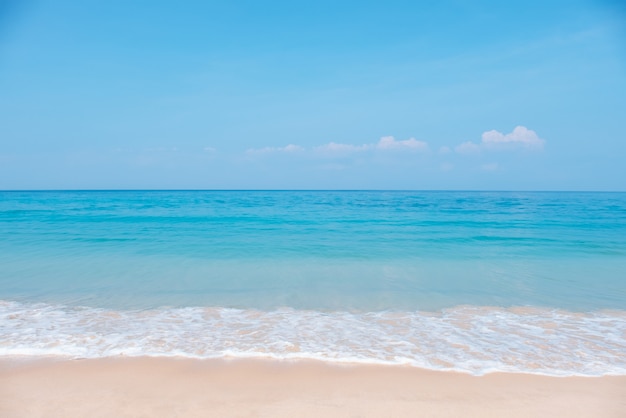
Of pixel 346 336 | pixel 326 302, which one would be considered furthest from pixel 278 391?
pixel 326 302

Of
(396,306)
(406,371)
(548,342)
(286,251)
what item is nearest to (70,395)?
(406,371)

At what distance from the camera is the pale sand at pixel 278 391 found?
3564 mm

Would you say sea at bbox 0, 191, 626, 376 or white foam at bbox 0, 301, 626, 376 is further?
sea at bbox 0, 191, 626, 376

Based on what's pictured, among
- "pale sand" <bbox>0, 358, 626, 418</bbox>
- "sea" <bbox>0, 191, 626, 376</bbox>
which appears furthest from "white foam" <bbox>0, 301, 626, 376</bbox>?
"pale sand" <bbox>0, 358, 626, 418</bbox>

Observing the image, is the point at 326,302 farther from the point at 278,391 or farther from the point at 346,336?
the point at 278,391

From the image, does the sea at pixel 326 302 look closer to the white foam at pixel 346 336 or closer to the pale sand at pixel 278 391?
the white foam at pixel 346 336

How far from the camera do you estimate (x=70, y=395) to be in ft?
12.5

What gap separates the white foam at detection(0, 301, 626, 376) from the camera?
469cm

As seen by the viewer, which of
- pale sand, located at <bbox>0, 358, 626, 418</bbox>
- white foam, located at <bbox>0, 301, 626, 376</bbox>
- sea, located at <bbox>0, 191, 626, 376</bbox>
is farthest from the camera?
sea, located at <bbox>0, 191, 626, 376</bbox>

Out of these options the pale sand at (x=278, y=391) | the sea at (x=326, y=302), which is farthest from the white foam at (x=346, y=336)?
the pale sand at (x=278, y=391)

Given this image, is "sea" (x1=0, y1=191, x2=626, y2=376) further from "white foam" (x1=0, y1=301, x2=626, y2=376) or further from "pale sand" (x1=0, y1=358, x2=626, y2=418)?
"pale sand" (x1=0, y1=358, x2=626, y2=418)

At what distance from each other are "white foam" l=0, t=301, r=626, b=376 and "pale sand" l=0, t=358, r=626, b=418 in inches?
10.0

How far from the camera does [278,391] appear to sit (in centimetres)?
392

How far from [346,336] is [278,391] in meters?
1.72
